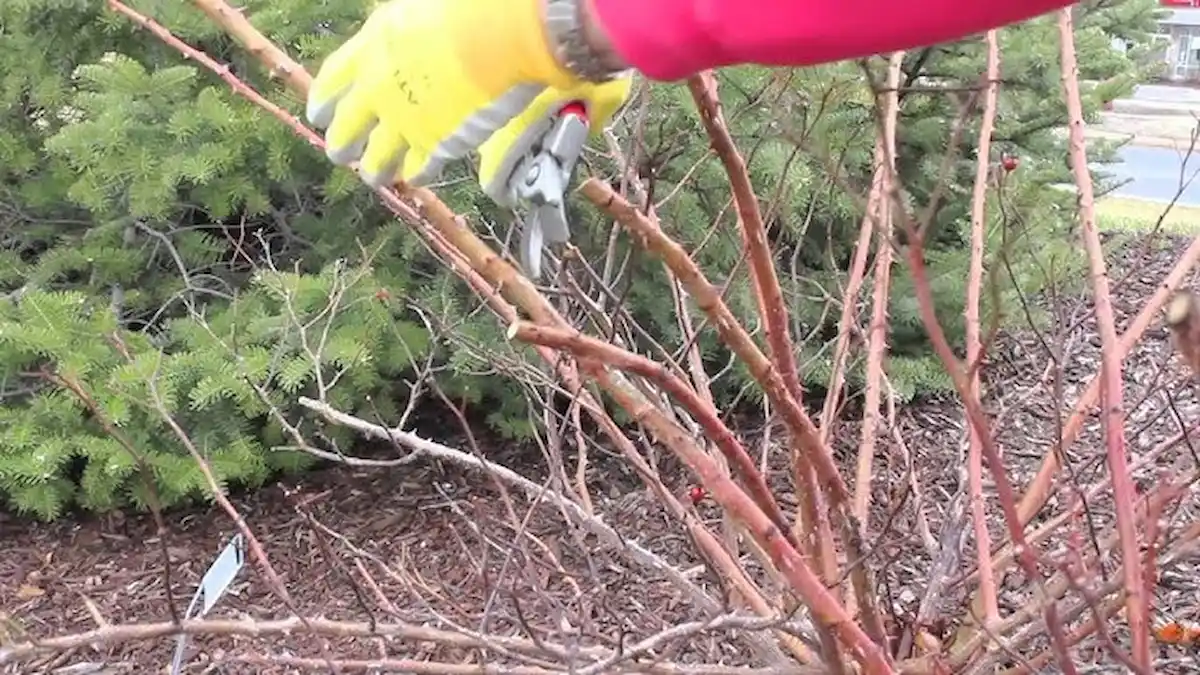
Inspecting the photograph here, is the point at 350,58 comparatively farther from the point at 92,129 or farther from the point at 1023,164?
the point at 1023,164

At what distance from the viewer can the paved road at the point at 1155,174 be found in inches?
320

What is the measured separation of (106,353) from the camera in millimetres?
3176

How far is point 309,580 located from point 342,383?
53 centimetres

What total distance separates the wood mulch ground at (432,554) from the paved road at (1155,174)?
4510 millimetres

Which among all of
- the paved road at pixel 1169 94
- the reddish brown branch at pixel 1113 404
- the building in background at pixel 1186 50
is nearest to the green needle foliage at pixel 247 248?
the reddish brown branch at pixel 1113 404

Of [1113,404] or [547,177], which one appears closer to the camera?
[547,177]

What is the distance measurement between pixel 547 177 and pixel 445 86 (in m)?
0.14

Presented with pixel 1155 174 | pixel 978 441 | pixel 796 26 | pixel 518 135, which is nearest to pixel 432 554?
pixel 978 441

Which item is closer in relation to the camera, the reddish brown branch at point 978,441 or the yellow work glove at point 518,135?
the yellow work glove at point 518,135

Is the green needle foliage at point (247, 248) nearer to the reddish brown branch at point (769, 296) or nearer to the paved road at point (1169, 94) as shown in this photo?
the reddish brown branch at point (769, 296)

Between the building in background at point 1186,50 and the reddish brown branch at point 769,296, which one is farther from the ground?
the reddish brown branch at point 769,296

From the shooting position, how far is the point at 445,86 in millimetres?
1108

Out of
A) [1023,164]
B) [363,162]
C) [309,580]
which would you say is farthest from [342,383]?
[1023,164]

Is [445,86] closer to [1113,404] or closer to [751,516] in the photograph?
[751,516]
